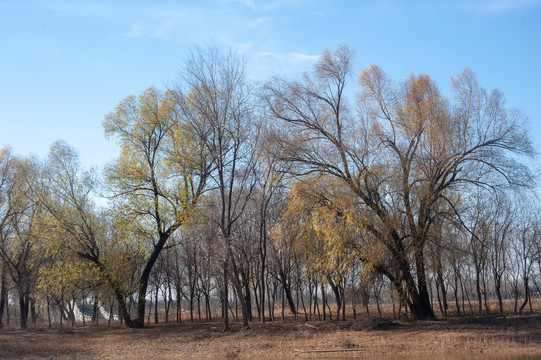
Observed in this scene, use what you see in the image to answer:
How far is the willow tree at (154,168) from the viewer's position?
2588cm

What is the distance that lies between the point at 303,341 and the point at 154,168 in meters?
14.5

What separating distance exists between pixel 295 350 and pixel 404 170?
10.0 m

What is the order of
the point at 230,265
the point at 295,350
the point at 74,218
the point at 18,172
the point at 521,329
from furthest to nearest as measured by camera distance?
the point at 18,172, the point at 74,218, the point at 230,265, the point at 521,329, the point at 295,350

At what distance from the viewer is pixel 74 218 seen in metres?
26.8

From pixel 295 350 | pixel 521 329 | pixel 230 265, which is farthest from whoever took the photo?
pixel 230 265

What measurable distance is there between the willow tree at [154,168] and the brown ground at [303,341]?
6066 mm

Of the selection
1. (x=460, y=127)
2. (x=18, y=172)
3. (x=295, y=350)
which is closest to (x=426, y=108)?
(x=460, y=127)

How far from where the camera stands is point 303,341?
1955cm

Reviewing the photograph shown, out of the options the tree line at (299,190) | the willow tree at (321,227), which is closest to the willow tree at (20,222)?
the tree line at (299,190)

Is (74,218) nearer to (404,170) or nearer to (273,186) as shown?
(273,186)

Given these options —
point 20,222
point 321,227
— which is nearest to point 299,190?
point 321,227

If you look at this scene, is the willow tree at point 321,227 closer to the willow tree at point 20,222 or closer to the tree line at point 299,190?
the tree line at point 299,190

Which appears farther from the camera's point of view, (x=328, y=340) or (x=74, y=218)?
(x=74, y=218)

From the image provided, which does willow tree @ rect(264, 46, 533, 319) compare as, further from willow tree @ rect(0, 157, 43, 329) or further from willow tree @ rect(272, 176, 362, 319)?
willow tree @ rect(0, 157, 43, 329)
